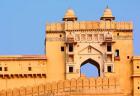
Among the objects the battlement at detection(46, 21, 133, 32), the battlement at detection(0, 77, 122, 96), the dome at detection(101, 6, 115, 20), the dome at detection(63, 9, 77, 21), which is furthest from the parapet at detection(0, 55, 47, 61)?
the battlement at detection(0, 77, 122, 96)

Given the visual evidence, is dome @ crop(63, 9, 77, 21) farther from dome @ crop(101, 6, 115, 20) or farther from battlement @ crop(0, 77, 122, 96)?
battlement @ crop(0, 77, 122, 96)

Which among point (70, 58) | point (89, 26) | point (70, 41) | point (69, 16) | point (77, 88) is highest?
point (69, 16)

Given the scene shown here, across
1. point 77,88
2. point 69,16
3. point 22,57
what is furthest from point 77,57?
point 77,88

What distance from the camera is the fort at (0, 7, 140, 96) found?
58844mm

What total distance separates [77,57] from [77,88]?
1640cm

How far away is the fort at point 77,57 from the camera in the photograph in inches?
2317

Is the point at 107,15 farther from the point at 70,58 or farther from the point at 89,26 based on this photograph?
the point at 70,58

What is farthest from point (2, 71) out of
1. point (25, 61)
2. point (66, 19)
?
point (66, 19)

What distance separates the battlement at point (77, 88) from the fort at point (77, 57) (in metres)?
14.4

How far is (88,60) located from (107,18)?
10.2 feet

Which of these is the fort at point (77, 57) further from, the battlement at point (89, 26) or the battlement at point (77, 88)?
the battlement at point (77, 88)

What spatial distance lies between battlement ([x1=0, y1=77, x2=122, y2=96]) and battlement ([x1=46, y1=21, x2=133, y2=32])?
16.3 m

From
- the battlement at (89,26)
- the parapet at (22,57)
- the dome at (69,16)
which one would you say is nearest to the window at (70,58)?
the parapet at (22,57)

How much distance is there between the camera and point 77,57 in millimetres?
59656
